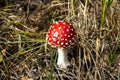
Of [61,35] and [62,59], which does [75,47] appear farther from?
[61,35]

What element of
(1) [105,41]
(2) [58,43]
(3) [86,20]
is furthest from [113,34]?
(2) [58,43]

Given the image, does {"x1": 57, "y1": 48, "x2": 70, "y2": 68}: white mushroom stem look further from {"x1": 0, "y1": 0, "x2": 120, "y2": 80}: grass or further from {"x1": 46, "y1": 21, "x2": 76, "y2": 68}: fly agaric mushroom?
{"x1": 46, "y1": 21, "x2": 76, "y2": 68}: fly agaric mushroom

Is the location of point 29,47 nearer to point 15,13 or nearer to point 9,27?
point 9,27

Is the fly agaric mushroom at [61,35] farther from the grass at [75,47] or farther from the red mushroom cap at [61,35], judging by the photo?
the grass at [75,47]

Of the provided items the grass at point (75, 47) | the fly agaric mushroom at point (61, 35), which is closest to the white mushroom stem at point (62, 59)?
the grass at point (75, 47)

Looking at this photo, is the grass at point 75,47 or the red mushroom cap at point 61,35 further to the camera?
the grass at point 75,47

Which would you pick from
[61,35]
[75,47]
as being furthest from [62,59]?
[61,35]
